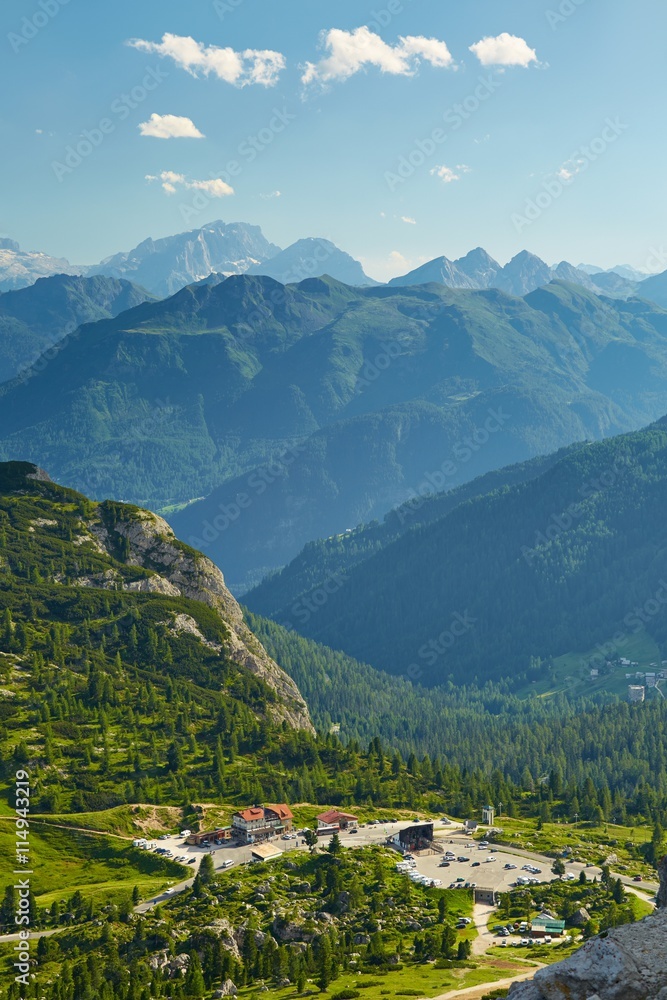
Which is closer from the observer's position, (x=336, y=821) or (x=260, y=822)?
(x=260, y=822)

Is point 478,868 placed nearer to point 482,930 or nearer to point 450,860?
point 450,860

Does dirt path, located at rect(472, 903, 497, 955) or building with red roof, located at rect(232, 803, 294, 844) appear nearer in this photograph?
dirt path, located at rect(472, 903, 497, 955)

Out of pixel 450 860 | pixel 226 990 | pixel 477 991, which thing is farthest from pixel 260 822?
pixel 477 991

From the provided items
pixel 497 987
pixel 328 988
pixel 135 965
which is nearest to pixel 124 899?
pixel 135 965

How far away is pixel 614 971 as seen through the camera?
54.2m

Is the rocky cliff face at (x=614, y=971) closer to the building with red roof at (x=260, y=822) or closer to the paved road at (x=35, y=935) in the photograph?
the paved road at (x=35, y=935)

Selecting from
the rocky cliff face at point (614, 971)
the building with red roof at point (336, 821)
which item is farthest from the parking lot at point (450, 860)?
the rocky cliff face at point (614, 971)

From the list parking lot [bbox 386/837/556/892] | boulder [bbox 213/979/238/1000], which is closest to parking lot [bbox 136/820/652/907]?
parking lot [bbox 386/837/556/892]

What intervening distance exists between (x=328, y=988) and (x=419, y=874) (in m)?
48.3

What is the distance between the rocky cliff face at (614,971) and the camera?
53.8 meters

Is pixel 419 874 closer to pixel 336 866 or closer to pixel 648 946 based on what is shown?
pixel 336 866

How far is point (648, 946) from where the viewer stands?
55.7 metres

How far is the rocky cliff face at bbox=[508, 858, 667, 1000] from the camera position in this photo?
177ft

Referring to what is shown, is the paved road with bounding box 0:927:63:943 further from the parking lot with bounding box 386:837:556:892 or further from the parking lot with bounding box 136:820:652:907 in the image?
the parking lot with bounding box 386:837:556:892
